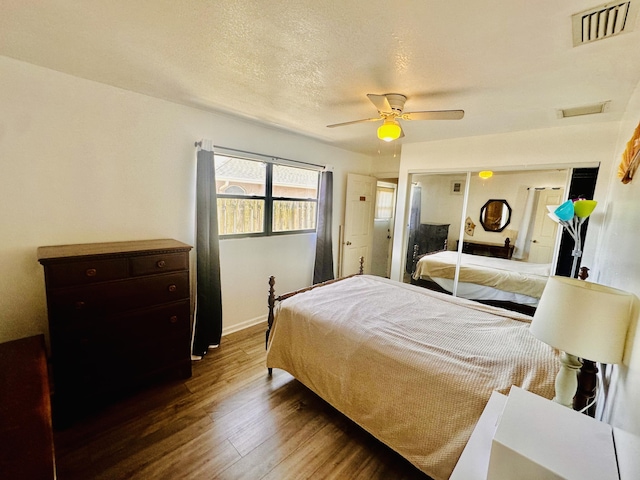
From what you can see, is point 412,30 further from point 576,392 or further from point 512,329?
point 512,329

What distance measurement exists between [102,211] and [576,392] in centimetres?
320

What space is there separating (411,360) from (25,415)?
1.92 metres

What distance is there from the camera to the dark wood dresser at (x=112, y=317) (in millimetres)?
1736

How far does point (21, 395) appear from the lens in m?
1.34

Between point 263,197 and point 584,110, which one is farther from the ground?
point 584,110

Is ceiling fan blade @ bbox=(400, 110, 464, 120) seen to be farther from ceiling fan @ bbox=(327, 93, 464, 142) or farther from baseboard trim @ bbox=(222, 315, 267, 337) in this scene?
baseboard trim @ bbox=(222, 315, 267, 337)

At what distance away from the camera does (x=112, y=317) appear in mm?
1912

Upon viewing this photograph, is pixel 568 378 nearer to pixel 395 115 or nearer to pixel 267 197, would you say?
pixel 395 115

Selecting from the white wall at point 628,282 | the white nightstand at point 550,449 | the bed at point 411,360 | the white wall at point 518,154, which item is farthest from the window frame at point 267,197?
the white wall at point 628,282

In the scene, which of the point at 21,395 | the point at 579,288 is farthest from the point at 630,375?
the point at 21,395

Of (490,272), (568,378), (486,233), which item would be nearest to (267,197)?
(486,233)

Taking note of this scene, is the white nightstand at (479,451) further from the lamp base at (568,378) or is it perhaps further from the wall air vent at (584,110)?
the wall air vent at (584,110)

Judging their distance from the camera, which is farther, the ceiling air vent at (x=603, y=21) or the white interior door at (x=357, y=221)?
the white interior door at (x=357, y=221)

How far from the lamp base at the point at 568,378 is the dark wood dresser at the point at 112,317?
8.00 ft
